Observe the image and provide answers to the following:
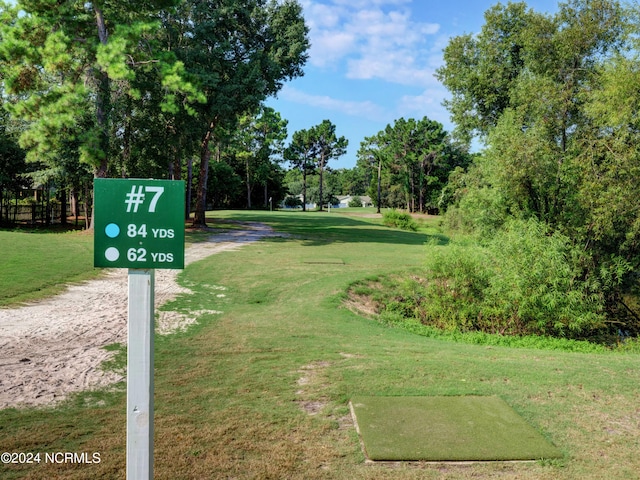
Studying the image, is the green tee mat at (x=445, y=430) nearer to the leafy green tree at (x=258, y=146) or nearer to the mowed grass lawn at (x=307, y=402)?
the mowed grass lawn at (x=307, y=402)

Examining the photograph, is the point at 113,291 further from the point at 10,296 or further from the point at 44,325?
the point at 44,325

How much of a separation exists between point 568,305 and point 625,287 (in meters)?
4.95

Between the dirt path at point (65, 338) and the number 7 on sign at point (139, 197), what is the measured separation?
3423mm

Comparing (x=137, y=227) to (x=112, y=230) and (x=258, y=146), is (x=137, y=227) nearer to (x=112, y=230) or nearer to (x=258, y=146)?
(x=112, y=230)

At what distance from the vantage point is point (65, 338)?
7.25 meters

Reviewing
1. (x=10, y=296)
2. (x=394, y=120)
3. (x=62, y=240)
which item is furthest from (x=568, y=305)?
(x=394, y=120)

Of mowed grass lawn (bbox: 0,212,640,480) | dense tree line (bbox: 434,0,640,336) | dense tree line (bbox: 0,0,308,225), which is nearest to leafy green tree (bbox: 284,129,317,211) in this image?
dense tree line (bbox: 0,0,308,225)

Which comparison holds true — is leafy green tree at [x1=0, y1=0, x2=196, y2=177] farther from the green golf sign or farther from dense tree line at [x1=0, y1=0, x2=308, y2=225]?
the green golf sign

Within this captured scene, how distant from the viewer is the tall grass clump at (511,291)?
435 inches

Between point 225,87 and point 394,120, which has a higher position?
point 394,120

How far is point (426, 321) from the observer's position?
12.3 meters

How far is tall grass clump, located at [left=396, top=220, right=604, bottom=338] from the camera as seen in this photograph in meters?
11.1

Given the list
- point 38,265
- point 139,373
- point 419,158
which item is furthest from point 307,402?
point 419,158

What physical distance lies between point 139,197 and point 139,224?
0.14 metres
